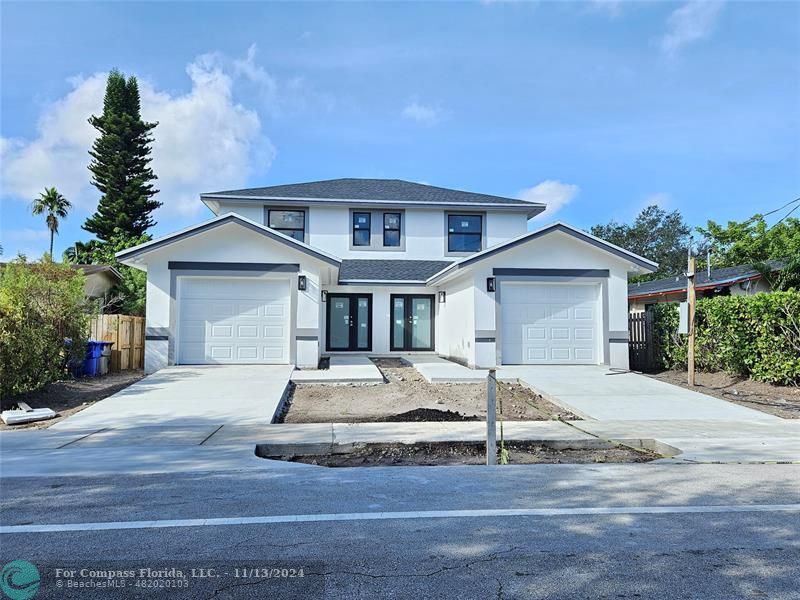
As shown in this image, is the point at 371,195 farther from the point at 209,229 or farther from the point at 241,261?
the point at 209,229

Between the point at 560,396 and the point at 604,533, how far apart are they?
24.6 ft

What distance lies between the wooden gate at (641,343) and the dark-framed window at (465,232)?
23.6ft

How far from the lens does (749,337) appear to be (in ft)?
41.4


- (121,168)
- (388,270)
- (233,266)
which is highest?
(121,168)

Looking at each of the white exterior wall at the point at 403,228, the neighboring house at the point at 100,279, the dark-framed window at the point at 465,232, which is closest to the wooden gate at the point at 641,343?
the white exterior wall at the point at 403,228

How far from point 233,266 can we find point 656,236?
140 feet

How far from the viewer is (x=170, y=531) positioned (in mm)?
4082

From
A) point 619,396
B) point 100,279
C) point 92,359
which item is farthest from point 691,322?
point 100,279

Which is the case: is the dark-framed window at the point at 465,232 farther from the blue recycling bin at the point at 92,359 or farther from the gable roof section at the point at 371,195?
the blue recycling bin at the point at 92,359

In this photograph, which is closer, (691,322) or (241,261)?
(691,322)

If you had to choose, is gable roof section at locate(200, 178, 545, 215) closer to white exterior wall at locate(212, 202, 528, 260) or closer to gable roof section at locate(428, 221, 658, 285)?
white exterior wall at locate(212, 202, 528, 260)

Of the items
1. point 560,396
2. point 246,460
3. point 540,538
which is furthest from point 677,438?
point 246,460

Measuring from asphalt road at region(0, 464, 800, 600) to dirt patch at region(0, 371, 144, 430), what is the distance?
456 cm

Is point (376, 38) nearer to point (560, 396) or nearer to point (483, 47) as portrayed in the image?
point (483, 47)
